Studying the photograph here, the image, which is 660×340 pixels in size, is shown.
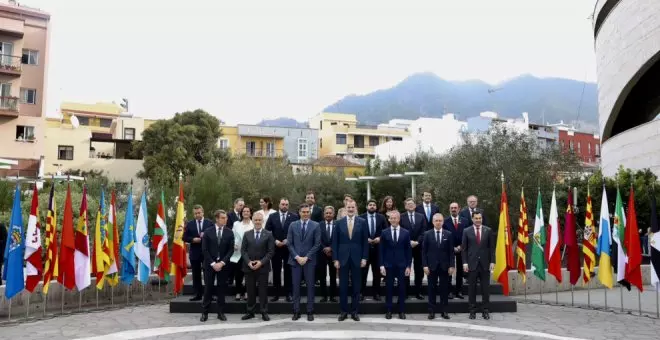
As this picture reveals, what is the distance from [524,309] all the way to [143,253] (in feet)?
26.8

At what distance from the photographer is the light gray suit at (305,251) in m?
9.96

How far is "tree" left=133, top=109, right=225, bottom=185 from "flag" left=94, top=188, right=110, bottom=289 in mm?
26795

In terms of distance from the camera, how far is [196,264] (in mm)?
11305

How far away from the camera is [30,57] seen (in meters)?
36.4

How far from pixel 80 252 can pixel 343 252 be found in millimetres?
5409

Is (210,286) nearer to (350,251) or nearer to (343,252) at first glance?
(343,252)

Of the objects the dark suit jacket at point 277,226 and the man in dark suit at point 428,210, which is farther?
the man in dark suit at point 428,210

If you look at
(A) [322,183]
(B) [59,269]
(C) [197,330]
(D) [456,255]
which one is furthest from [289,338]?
(A) [322,183]

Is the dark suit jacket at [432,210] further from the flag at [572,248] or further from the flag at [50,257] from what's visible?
the flag at [50,257]

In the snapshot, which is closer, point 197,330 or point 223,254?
point 197,330

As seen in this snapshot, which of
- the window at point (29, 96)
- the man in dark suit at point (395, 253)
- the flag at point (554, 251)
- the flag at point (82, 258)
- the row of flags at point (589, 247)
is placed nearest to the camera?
the man in dark suit at point (395, 253)

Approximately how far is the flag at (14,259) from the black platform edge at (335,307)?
277 cm

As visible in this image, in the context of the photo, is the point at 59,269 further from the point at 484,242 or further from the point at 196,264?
the point at 484,242

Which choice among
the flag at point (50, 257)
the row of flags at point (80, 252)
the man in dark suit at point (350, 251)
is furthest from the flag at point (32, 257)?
the man in dark suit at point (350, 251)
